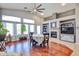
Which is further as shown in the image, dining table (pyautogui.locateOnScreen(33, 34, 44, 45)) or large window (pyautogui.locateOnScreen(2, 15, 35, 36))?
dining table (pyautogui.locateOnScreen(33, 34, 44, 45))

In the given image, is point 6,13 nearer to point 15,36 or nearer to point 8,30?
point 8,30

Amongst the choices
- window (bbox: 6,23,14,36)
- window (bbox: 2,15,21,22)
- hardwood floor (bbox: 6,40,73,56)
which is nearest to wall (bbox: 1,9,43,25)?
window (bbox: 2,15,21,22)

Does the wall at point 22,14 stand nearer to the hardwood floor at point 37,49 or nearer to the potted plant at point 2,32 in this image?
the potted plant at point 2,32

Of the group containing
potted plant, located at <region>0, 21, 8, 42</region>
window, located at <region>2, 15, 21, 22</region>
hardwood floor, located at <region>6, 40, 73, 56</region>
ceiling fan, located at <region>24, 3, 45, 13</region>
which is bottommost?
hardwood floor, located at <region>6, 40, 73, 56</region>

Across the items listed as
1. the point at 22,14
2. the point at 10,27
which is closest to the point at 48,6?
the point at 22,14

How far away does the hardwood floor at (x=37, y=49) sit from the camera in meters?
2.15

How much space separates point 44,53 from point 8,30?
2.66ft

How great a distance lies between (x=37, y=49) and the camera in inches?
89.6

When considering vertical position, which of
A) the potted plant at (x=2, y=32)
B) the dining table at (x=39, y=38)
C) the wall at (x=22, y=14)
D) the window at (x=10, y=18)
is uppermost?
the wall at (x=22, y=14)

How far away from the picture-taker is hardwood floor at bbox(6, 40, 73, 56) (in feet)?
7.07

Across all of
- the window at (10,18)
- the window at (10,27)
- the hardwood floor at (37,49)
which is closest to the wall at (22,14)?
the window at (10,18)

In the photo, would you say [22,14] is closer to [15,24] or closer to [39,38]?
[15,24]

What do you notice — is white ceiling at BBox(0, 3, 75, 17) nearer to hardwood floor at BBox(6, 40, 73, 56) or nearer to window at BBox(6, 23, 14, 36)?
window at BBox(6, 23, 14, 36)

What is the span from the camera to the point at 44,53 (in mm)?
2188
